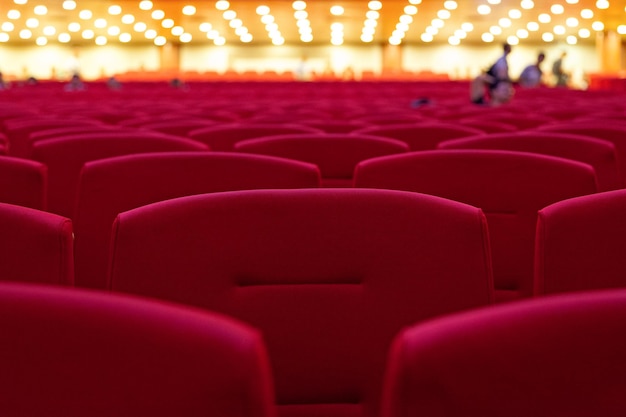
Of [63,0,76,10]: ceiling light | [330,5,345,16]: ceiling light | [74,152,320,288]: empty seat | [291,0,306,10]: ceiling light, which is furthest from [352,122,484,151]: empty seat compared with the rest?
[63,0,76,10]: ceiling light

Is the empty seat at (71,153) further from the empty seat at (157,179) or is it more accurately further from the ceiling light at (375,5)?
the ceiling light at (375,5)

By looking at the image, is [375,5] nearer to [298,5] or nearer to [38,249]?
[298,5]

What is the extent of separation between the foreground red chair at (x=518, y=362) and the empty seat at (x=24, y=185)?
155 centimetres

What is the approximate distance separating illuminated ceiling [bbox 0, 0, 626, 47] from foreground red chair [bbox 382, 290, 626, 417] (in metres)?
24.4

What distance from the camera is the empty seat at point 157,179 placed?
1966mm

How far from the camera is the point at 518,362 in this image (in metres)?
0.62

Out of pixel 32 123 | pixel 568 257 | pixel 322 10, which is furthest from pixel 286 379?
pixel 322 10

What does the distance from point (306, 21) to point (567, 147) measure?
26.2 meters

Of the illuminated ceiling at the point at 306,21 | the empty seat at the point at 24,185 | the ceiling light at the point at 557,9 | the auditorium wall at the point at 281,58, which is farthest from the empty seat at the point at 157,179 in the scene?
the auditorium wall at the point at 281,58

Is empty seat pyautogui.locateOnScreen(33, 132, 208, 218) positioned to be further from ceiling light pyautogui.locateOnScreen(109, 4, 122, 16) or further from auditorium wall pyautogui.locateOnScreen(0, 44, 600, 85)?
auditorium wall pyautogui.locateOnScreen(0, 44, 600, 85)

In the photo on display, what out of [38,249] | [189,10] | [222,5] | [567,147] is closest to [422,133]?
[567,147]

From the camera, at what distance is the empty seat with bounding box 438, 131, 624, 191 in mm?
2555

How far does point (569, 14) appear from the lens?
2612cm

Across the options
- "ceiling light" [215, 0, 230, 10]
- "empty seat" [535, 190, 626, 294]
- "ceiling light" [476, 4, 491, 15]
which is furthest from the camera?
"ceiling light" [476, 4, 491, 15]
